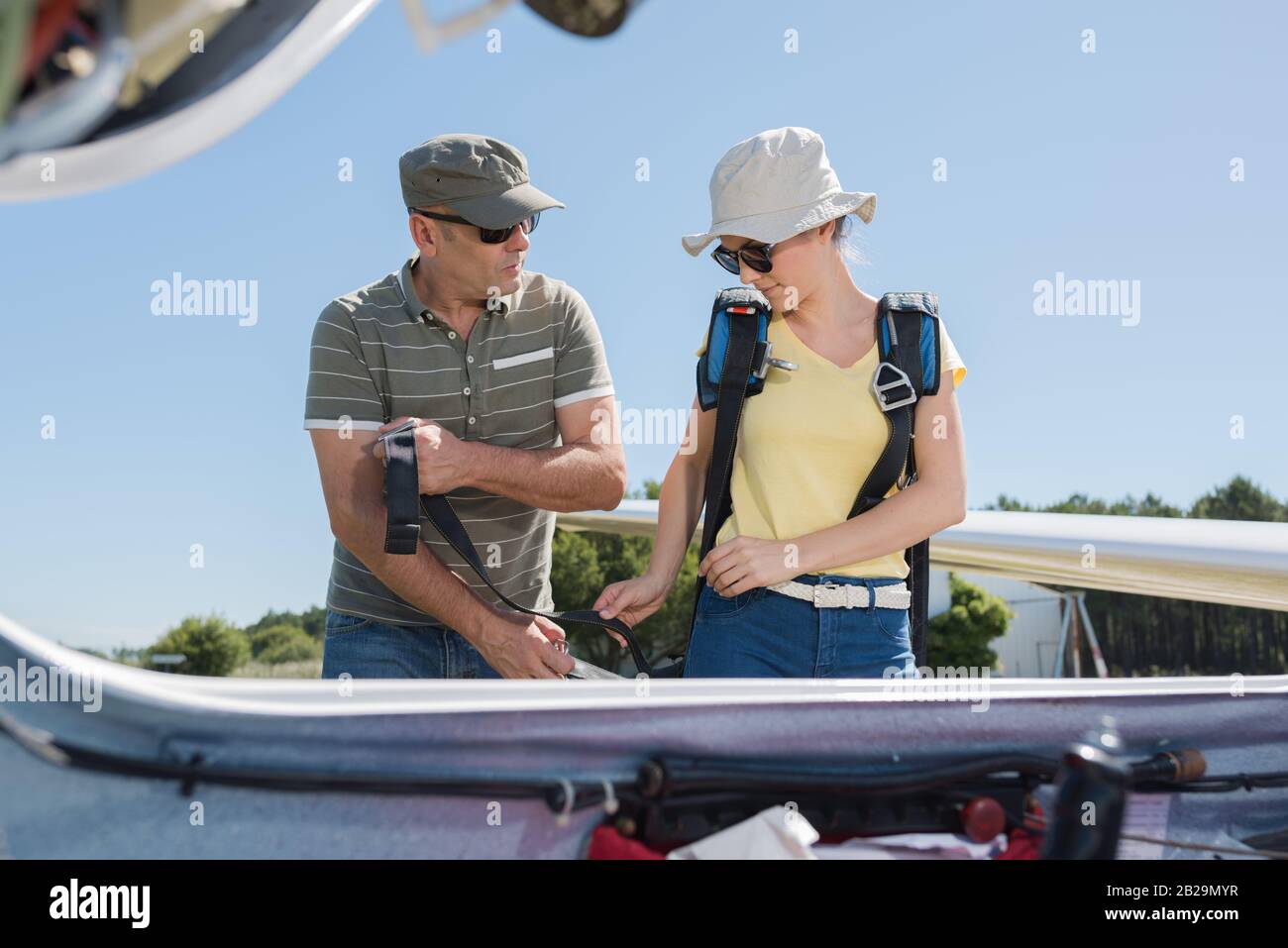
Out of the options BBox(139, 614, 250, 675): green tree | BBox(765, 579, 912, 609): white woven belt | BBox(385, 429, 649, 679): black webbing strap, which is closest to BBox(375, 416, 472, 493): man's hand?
BBox(385, 429, 649, 679): black webbing strap

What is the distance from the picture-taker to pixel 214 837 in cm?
92

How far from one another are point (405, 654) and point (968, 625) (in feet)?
111

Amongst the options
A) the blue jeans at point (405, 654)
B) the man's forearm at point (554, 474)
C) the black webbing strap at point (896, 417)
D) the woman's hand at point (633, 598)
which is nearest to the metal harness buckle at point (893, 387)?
the black webbing strap at point (896, 417)

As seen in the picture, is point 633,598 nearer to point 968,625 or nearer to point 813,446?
point 813,446

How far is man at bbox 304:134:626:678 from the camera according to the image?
2400mm

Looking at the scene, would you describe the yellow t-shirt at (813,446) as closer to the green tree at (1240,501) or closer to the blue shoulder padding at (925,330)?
the blue shoulder padding at (925,330)

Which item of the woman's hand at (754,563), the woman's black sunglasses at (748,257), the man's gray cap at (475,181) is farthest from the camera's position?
the man's gray cap at (475,181)

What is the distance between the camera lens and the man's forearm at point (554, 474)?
2303 millimetres

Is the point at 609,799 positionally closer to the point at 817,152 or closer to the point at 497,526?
the point at 817,152

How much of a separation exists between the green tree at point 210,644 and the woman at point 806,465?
1246 inches

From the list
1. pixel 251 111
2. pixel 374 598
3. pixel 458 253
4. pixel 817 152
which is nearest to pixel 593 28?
pixel 251 111

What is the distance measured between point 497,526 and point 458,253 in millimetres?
616

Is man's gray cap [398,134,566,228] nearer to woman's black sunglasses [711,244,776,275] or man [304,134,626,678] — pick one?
man [304,134,626,678]

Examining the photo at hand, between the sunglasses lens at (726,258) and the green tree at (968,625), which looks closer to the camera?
the sunglasses lens at (726,258)
